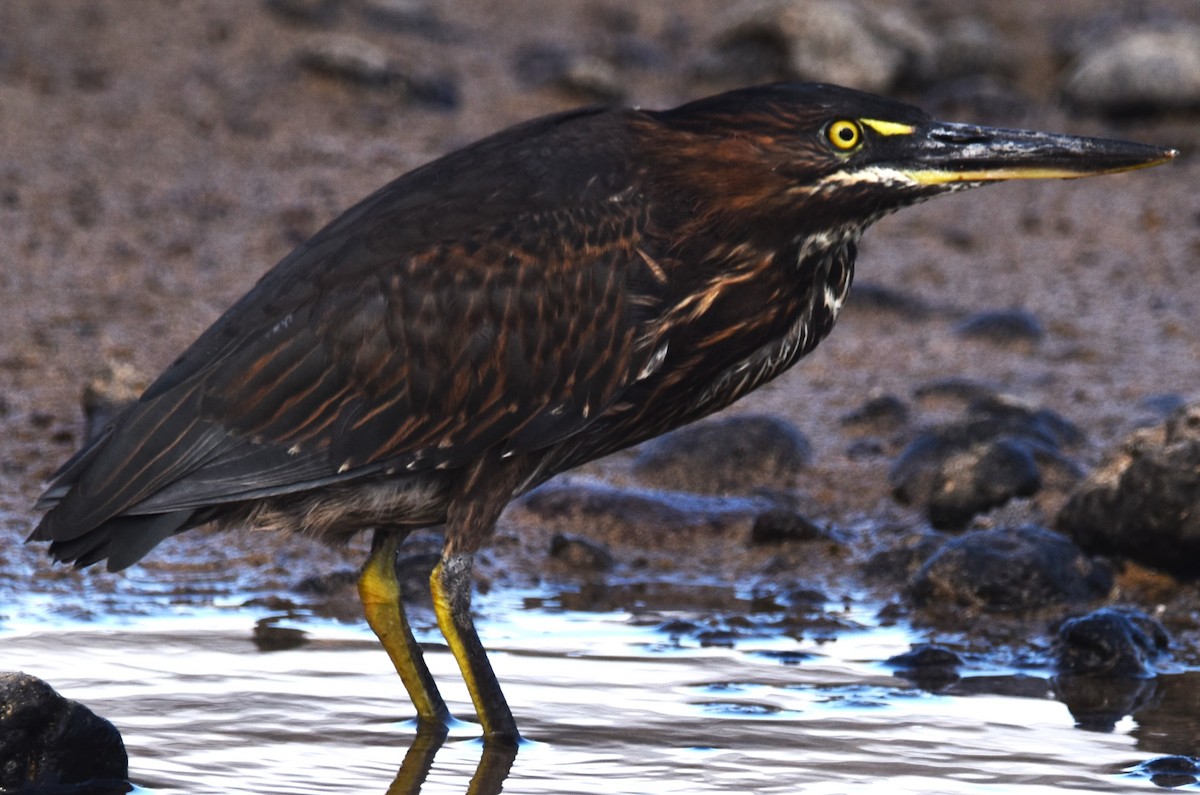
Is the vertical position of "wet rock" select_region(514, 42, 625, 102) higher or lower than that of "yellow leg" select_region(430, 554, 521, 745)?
higher

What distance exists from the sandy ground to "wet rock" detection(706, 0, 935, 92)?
0.32 meters

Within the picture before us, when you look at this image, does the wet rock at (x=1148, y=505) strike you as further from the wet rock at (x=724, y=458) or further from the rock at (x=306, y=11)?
the rock at (x=306, y=11)

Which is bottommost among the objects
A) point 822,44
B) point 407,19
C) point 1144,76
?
point 1144,76

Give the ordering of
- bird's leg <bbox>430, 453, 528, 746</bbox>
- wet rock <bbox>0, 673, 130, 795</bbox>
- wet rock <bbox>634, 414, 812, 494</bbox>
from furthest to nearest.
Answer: wet rock <bbox>634, 414, 812, 494</bbox> < bird's leg <bbox>430, 453, 528, 746</bbox> < wet rock <bbox>0, 673, 130, 795</bbox>

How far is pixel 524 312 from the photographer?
5.41 m

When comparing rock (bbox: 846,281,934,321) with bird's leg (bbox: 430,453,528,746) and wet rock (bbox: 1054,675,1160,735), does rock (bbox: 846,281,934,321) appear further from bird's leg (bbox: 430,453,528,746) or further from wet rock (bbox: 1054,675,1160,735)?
bird's leg (bbox: 430,453,528,746)

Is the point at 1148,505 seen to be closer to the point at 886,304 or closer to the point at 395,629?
the point at 395,629

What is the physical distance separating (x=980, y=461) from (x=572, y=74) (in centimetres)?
590

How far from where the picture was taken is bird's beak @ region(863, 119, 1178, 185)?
536cm

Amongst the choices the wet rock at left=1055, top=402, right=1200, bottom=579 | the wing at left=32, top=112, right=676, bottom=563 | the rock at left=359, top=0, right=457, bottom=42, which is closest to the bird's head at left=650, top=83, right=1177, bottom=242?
the wing at left=32, top=112, right=676, bottom=563

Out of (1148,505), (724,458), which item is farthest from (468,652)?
(724,458)

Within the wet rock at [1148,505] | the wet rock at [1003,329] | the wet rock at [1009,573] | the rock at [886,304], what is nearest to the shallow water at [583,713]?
the wet rock at [1009,573]

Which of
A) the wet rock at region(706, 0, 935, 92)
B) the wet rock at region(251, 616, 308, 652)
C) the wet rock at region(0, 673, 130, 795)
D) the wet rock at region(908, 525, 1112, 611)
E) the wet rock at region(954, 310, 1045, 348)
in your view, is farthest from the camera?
the wet rock at region(706, 0, 935, 92)

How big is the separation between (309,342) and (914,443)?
356cm
